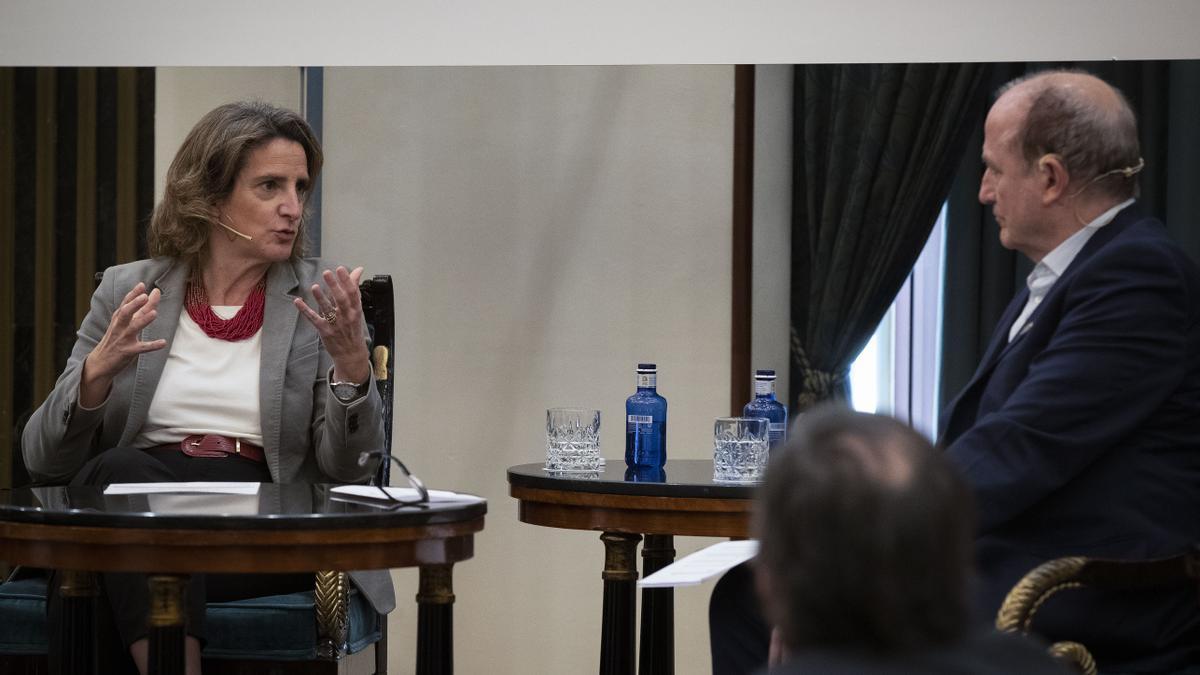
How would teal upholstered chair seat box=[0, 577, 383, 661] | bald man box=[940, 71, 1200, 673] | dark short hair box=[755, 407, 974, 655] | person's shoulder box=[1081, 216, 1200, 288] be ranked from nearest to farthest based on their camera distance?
dark short hair box=[755, 407, 974, 655]
bald man box=[940, 71, 1200, 673]
person's shoulder box=[1081, 216, 1200, 288]
teal upholstered chair seat box=[0, 577, 383, 661]

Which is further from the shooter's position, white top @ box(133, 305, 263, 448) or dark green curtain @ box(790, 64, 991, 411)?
dark green curtain @ box(790, 64, 991, 411)

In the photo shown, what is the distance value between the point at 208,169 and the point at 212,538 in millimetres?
1335

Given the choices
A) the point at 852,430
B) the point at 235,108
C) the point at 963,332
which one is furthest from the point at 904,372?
the point at 852,430

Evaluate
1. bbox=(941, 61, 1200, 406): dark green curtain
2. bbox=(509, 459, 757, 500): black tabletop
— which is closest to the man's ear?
bbox=(509, 459, 757, 500): black tabletop

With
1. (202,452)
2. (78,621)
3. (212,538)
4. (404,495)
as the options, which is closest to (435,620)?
(404,495)

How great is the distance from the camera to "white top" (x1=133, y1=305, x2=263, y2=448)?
304 centimetres

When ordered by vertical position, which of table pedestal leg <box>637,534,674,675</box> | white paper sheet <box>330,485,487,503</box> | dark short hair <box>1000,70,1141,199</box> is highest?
dark short hair <box>1000,70,1141,199</box>

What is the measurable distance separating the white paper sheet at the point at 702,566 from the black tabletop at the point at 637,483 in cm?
64

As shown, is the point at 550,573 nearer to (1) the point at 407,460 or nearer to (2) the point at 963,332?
(1) the point at 407,460

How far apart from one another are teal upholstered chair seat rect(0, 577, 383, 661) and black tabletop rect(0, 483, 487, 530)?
302 mm

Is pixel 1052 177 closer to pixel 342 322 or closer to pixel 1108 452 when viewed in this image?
pixel 1108 452

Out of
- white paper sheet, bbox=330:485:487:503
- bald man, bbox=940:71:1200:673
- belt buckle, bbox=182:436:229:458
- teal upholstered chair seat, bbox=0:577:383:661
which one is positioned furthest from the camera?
belt buckle, bbox=182:436:229:458

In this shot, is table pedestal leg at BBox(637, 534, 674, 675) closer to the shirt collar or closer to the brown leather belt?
the brown leather belt

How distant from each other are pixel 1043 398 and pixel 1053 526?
0.64ft
